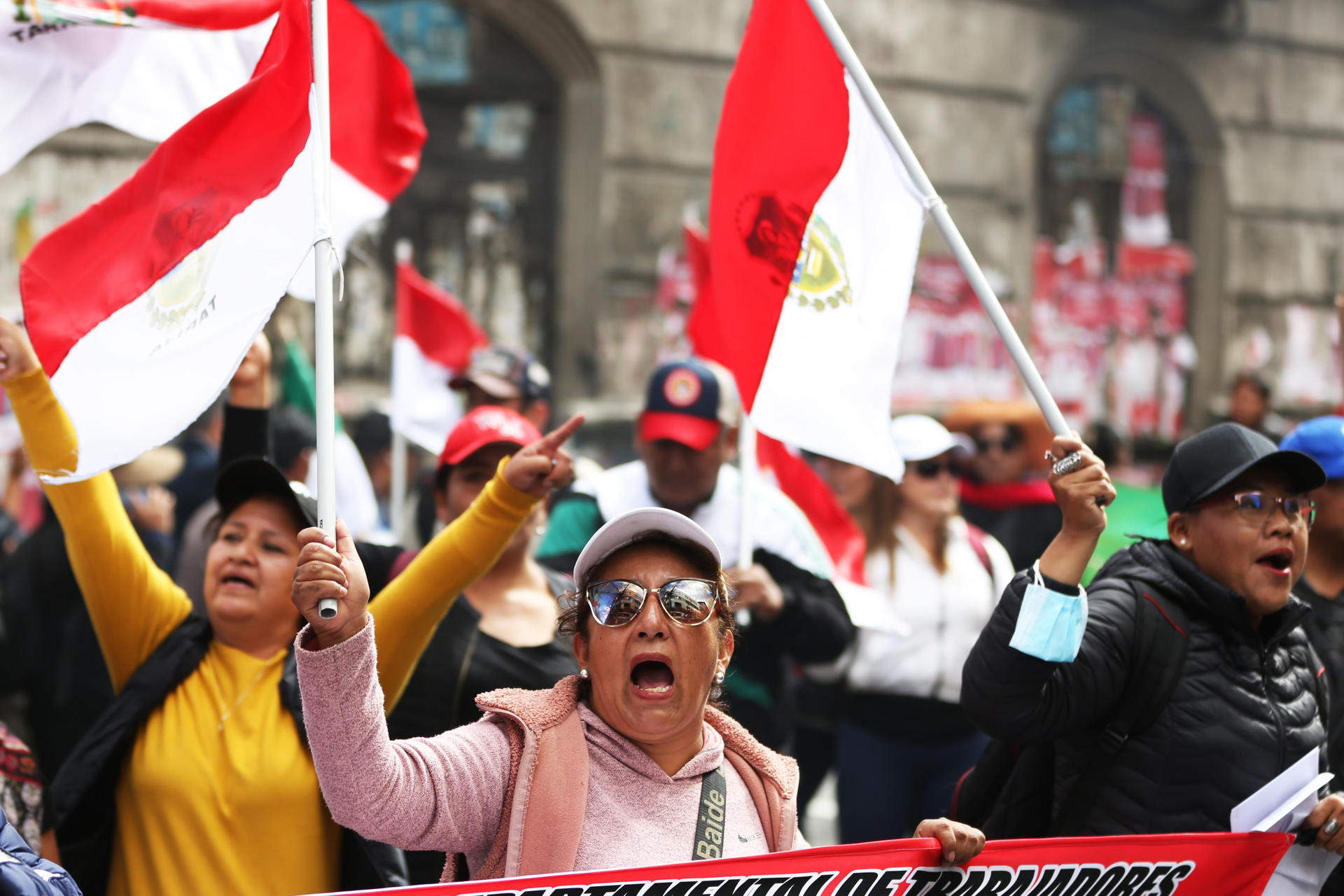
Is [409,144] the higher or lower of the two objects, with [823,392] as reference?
higher

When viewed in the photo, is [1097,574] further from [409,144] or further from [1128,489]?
[1128,489]

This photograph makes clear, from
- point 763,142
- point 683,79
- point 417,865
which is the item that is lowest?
point 417,865

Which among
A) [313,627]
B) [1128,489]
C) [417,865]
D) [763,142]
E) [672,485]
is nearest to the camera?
[313,627]

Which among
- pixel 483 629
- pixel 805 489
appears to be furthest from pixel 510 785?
pixel 805 489

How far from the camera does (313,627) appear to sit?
7.15ft

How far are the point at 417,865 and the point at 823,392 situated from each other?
1495 millimetres

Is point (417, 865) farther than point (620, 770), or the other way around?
point (417, 865)

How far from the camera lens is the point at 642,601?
2414 mm

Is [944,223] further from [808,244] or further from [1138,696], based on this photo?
[1138,696]

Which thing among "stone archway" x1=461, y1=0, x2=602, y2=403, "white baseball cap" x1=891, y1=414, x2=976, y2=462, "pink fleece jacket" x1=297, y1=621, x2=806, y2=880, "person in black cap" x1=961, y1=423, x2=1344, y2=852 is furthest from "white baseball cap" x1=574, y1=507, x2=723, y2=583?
"stone archway" x1=461, y1=0, x2=602, y2=403

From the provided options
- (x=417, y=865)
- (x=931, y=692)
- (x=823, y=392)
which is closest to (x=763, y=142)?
(x=823, y=392)

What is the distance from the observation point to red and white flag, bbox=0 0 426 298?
3.18 metres

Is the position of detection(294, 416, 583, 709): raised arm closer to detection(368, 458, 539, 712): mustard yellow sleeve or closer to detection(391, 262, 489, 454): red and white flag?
detection(368, 458, 539, 712): mustard yellow sleeve

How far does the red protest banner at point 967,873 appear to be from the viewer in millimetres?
2277
